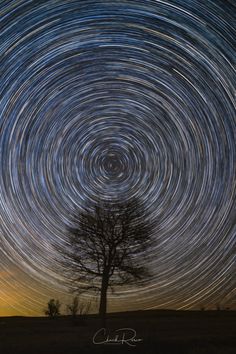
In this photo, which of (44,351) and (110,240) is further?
(110,240)

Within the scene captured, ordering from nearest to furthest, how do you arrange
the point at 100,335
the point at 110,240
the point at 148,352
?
1. the point at 148,352
2. the point at 100,335
3. the point at 110,240

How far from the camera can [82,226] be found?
25531 millimetres

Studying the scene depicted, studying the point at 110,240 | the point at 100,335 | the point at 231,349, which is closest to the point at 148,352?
the point at 231,349

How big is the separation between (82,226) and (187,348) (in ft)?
31.1

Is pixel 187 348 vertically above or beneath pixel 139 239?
beneath

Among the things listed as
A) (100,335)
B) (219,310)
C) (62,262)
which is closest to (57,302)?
(219,310)

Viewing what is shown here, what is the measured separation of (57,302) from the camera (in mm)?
49406

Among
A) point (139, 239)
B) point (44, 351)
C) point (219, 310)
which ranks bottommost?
point (44, 351)

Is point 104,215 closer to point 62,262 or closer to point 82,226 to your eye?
point 82,226

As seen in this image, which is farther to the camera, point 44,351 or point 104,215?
point 104,215

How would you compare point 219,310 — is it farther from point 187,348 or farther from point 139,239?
point 187,348

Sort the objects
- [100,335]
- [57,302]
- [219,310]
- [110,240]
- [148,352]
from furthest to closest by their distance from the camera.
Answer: [57,302]
[219,310]
[110,240]
[100,335]
[148,352]

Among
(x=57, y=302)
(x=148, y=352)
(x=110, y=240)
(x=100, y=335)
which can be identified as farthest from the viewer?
(x=57, y=302)

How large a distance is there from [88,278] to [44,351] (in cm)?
804
